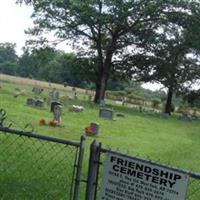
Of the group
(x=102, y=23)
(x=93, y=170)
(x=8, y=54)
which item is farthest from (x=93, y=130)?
(x=8, y=54)

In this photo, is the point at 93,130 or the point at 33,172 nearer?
the point at 33,172

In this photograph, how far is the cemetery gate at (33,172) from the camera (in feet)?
26.5

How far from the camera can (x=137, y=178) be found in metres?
5.03

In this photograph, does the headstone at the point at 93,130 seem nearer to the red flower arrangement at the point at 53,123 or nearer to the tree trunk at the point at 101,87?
the red flower arrangement at the point at 53,123

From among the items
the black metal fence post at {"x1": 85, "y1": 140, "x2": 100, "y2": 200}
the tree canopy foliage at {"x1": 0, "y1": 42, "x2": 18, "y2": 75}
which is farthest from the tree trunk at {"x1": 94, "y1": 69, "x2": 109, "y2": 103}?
the tree canopy foliage at {"x1": 0, "y1": 42, "x2": 18, "y2": 75}

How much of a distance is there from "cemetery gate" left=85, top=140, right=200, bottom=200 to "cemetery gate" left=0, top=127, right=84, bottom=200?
0.54m

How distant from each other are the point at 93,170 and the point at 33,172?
169 inches

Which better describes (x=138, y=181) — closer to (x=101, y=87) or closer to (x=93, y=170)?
(x=93, y=170)

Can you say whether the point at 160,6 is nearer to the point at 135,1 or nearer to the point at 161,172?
the point at 135,1

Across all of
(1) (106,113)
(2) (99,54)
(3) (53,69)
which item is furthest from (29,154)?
(3) (53,69)

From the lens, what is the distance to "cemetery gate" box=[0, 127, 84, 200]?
26.5ft

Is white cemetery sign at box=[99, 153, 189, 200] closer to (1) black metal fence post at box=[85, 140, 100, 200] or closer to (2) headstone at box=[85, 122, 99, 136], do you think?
(1) black metal fence post at box=[85, 140, 100, 200]

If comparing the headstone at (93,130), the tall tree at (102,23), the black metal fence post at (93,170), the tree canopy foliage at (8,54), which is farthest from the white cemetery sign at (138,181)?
the tree canopy foliage at (8,54)

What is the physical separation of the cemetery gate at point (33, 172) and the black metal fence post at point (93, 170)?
25 cm
